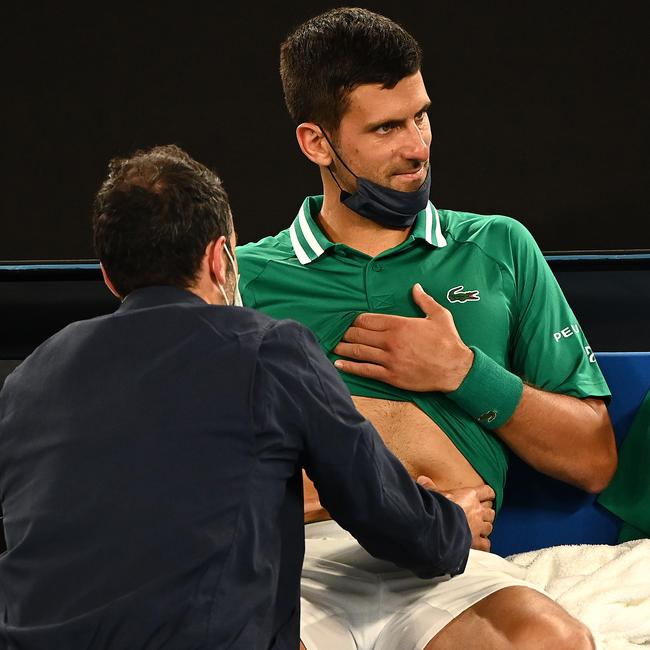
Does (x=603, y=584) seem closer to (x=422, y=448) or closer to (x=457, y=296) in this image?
(x=422, y=448)

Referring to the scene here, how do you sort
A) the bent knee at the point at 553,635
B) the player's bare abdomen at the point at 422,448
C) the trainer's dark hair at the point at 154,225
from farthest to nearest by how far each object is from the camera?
the player's bare abdomen at the point at 422,448 < the bent knee at the point at 553,635 < the trainer's dark hair at the point at 154,225

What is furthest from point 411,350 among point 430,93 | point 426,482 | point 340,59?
point 430,93

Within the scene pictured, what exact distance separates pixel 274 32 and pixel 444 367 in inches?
116

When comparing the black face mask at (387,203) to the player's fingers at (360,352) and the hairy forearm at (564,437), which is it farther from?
the hairy forearm at (564,437)

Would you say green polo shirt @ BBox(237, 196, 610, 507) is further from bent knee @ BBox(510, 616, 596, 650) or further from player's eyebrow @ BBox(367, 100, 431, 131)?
bent knee @ BBox(510, 616, 596, 650)

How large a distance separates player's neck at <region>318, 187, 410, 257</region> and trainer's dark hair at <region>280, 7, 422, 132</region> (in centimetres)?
15

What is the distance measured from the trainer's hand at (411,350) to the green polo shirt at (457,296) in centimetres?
4

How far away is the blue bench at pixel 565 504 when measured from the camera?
2070mm

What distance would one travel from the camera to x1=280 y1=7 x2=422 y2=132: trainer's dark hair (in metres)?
1.99

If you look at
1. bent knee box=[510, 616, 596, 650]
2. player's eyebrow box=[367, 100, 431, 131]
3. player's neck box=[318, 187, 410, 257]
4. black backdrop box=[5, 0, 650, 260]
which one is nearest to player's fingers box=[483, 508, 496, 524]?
bent knee box=[510, 616, 596, 650]

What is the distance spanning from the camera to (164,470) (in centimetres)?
120

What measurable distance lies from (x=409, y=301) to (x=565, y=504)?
1.52 feet

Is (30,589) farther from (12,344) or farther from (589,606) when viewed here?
(12,344)

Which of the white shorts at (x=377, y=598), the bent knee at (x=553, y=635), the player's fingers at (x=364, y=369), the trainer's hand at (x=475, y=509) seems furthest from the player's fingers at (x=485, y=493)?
the bent knee at (x=553, y=635)
